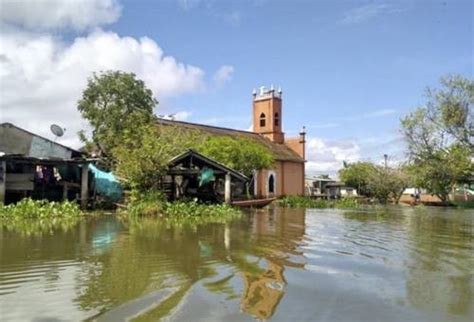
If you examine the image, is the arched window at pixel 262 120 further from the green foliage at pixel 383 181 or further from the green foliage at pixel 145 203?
the green foliage at pixel 145 203

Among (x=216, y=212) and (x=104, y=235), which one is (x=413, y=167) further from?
(x=104, y=235)

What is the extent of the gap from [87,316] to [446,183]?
137ft

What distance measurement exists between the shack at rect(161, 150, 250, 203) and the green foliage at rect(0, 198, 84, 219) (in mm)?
5178

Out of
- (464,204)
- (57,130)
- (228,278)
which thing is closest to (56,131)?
(57,130)

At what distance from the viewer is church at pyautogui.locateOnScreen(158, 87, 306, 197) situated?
45250 millimetres

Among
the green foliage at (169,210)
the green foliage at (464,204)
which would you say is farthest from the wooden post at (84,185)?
the green foliage at (464,204)

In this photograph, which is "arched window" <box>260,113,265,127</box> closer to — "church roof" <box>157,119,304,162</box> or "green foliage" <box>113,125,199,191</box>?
"church roof" <box>157,119,304,162</box>

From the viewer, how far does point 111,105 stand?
28531 millimetres

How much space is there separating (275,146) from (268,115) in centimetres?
357

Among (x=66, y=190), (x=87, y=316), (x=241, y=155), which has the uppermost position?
(x=241, y=155)

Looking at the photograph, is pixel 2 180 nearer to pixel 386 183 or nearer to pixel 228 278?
pixel 228 278

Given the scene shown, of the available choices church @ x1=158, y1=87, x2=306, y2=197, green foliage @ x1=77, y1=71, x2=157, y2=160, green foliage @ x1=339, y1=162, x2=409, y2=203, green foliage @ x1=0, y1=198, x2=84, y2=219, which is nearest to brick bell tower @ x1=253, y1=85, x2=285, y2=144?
church @ x1=158, y1=87, x2=306, y2=197

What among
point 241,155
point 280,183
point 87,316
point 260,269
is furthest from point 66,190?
point 280,183

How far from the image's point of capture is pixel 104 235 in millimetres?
13383
